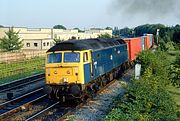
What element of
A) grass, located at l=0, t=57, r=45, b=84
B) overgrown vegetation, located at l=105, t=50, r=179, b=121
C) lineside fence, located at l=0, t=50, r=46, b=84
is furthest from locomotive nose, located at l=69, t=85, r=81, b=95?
lineside fence, located at l=0, t=50, r=46, b=84

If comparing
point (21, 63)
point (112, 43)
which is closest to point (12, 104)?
point (112, 43)

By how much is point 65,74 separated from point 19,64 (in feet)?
86.3

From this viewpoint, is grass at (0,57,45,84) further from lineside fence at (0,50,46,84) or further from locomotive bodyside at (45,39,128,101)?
locomotive bodyside at (45,39,128,101)

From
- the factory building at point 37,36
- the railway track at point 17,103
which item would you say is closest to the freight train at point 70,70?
the railway track at point 17,103

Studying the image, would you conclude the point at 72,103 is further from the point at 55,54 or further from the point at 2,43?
the point at 2,43

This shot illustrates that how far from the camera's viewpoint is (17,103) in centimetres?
1848

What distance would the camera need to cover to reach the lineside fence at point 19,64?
109ft

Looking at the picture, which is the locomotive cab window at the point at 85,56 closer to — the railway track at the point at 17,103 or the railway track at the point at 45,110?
the railway track at the point at 45,110

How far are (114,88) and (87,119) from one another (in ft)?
26.8

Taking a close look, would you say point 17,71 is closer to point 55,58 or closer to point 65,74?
point 55,58

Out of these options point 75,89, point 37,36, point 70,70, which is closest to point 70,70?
point 70,70

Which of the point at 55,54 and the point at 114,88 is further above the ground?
the point at 55,54

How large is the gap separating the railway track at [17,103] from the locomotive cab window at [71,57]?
313 cm

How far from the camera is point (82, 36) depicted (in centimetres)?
9556
